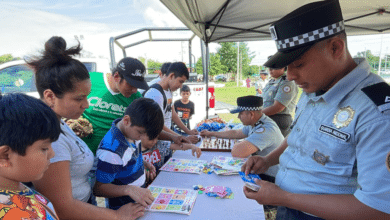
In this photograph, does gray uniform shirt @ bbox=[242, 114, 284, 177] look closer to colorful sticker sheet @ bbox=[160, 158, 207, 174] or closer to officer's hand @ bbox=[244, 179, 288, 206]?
colorful sticker sheet @ bbox=[160, 158, 207, 174]

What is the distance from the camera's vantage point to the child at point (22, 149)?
708mm

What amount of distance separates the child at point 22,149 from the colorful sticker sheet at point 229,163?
1498 millimetres

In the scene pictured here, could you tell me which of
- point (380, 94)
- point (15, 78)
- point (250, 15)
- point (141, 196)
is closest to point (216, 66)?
point (250, 15)

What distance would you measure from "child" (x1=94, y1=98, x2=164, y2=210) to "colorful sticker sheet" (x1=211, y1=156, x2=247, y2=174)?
0.81m

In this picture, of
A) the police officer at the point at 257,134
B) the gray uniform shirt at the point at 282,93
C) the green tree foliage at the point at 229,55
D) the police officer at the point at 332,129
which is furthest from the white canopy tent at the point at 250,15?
the green tree foliage at the point at 229,55

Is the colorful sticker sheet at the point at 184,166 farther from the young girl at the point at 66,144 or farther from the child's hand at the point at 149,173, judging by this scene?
the young girl at the point at 66,144

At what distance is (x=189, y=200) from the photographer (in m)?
1.50

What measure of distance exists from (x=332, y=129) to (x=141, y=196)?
118cm

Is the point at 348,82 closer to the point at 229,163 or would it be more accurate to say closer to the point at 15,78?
the point at 229,163

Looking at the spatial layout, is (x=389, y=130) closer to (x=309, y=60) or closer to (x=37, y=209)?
(x=309, y=60)

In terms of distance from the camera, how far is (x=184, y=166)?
2.12 metres

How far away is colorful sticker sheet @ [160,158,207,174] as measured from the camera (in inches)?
79.4

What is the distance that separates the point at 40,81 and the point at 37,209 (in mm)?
744

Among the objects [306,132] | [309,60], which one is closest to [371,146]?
[306,132]
